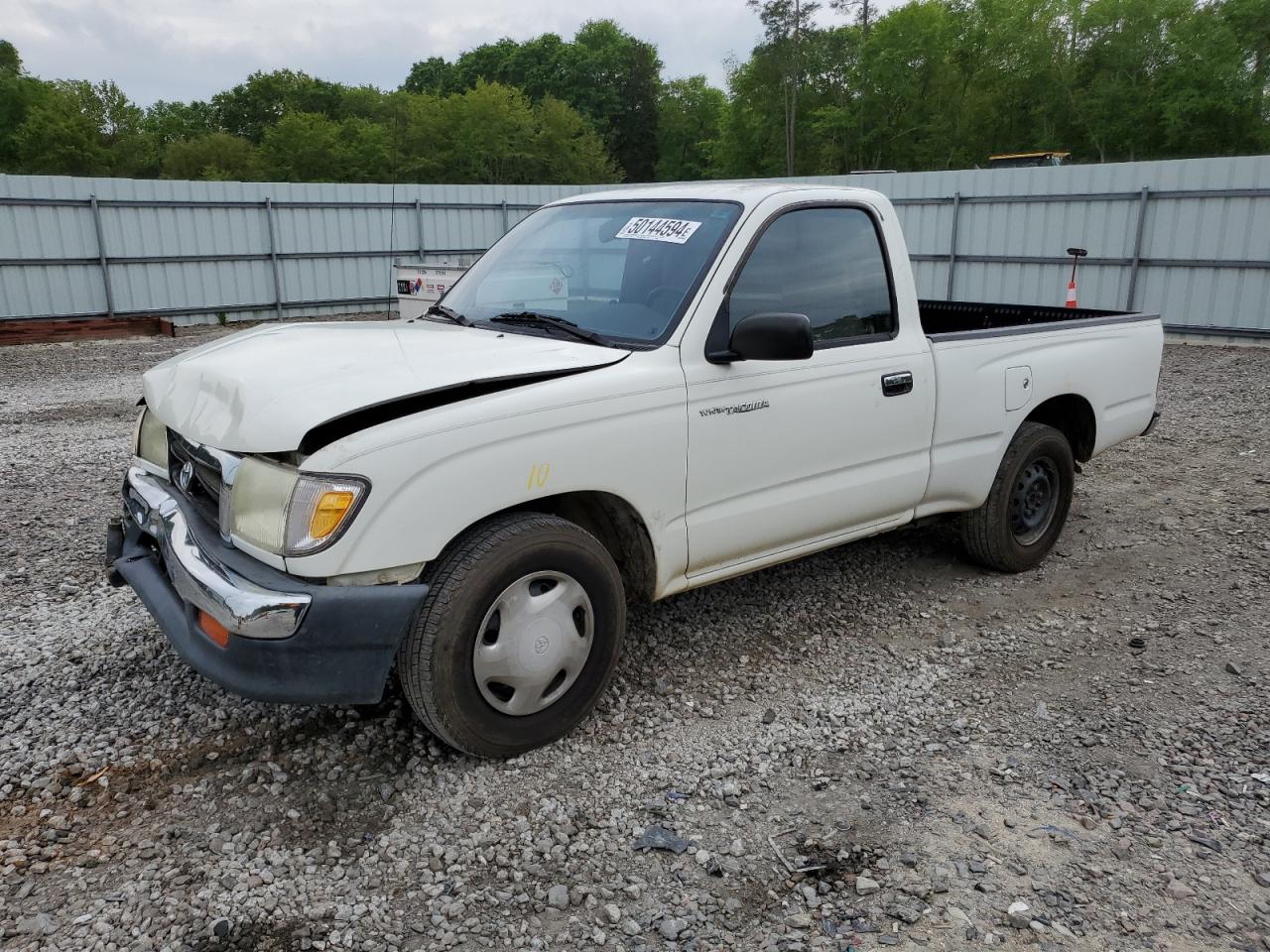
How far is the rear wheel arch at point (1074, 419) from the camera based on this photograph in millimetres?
5312

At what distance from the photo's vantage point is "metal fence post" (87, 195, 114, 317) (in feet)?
53.2

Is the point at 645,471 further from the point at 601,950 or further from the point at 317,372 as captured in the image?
the point at 601,950

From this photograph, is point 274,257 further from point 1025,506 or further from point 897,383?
point 897,383

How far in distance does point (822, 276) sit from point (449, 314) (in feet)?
5.33

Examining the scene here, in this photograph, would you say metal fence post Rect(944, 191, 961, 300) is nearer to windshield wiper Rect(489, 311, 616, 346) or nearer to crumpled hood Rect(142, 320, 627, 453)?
windshield wiper Rect(489, 311, 616, 346)

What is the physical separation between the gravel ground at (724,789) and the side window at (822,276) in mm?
1435

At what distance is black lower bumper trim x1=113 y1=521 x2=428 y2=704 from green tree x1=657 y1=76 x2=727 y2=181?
81.0m

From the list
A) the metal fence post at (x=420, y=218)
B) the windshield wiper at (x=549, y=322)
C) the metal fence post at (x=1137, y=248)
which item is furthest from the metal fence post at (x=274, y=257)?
the windshield wiper at (x=549, y=322)

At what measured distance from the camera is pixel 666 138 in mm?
86750

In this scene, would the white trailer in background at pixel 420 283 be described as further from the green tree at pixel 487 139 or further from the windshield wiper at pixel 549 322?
the green tree at pixel 487 139

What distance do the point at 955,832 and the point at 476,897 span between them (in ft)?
4.78

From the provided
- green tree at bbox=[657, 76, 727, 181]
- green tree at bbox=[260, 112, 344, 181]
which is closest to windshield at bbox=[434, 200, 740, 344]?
green tree at bbox=[260, 112, 344, 181]

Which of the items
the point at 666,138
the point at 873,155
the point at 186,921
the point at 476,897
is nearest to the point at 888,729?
the point at 476,897

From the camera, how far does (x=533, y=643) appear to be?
10.5 ft
